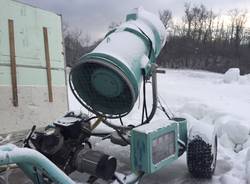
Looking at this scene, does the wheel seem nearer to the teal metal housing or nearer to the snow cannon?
the teal metal housing

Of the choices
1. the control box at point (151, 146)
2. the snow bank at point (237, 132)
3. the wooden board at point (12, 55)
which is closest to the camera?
the control box at point (151, 146)

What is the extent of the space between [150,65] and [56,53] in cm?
232

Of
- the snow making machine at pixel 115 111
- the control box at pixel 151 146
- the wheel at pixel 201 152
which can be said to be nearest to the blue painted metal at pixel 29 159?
the snow making machine at pixel 115 111

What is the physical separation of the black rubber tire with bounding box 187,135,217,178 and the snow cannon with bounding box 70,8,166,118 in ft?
3.52

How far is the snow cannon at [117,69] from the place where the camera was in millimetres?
2762

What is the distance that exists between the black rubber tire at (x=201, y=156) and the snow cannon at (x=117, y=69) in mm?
1073

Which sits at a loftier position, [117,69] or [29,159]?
[117,69]

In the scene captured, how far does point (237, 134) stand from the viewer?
508cm

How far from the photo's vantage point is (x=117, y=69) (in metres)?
2.70

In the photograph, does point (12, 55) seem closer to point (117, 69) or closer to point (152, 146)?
point (117, 69)

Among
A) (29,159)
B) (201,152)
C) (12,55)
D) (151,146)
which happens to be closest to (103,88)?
(151,146)

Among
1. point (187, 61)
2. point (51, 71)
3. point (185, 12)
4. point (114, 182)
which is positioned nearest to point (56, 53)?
point (51, 71)

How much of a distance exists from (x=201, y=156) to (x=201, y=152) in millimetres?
48

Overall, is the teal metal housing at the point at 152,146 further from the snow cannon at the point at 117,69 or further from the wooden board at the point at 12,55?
the wooden board at the point at 12,55
